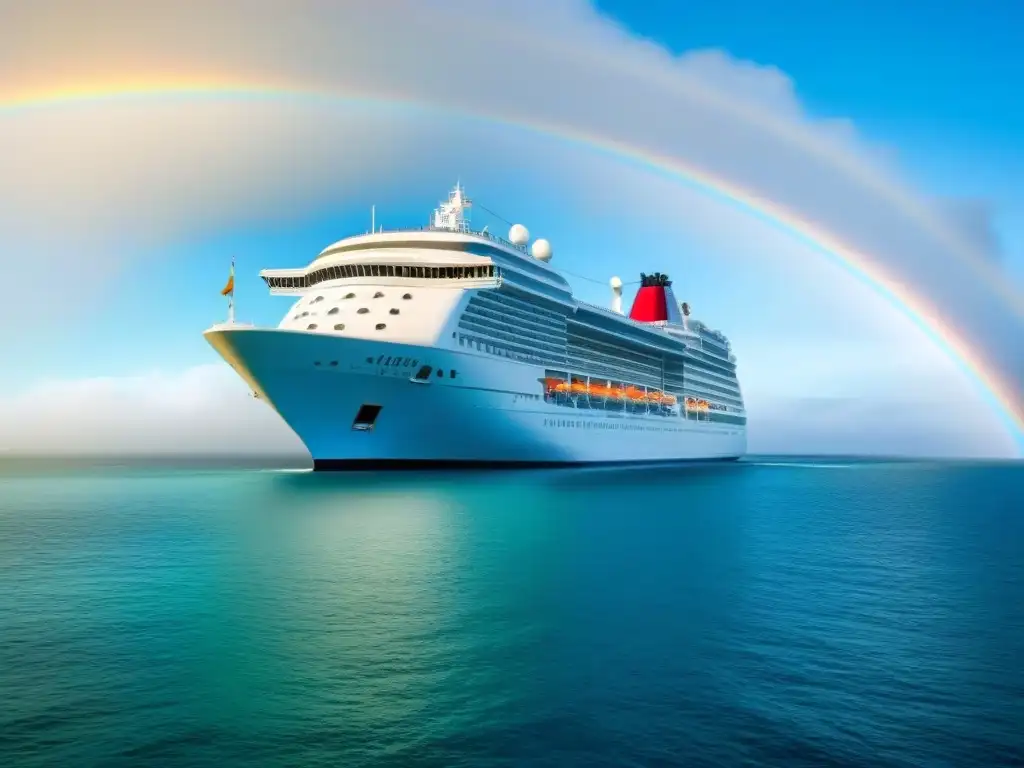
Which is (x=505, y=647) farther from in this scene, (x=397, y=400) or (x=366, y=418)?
(x=366, y=418)

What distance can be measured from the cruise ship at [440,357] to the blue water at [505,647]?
16.5 meters

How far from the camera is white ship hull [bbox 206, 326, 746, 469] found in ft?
140

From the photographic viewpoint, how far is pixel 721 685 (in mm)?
10727

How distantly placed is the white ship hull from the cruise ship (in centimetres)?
8

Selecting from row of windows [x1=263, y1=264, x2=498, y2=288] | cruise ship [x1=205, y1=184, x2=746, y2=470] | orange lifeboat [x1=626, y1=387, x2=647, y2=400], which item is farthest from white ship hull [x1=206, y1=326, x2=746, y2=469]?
orange lifeboat [x1=626, y1=387, x2=647, y2=400]

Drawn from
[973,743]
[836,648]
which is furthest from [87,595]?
[973,743]

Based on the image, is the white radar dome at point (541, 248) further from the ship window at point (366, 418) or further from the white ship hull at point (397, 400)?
the ship window at point (366, 418)

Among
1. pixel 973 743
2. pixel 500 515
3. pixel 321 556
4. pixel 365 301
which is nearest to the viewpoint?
pixel 973 743

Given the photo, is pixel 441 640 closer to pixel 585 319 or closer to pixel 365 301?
pixel 365 301

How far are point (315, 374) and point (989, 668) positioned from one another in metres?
36.6

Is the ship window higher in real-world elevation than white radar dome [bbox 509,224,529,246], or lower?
lower

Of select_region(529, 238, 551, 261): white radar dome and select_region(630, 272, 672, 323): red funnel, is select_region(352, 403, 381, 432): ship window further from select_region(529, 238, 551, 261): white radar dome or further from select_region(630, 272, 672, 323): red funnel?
select_region(630, 272, 672, 323): red funnel

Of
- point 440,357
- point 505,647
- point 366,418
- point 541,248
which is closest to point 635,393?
point 541,248

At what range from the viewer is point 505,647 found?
1266 cm
